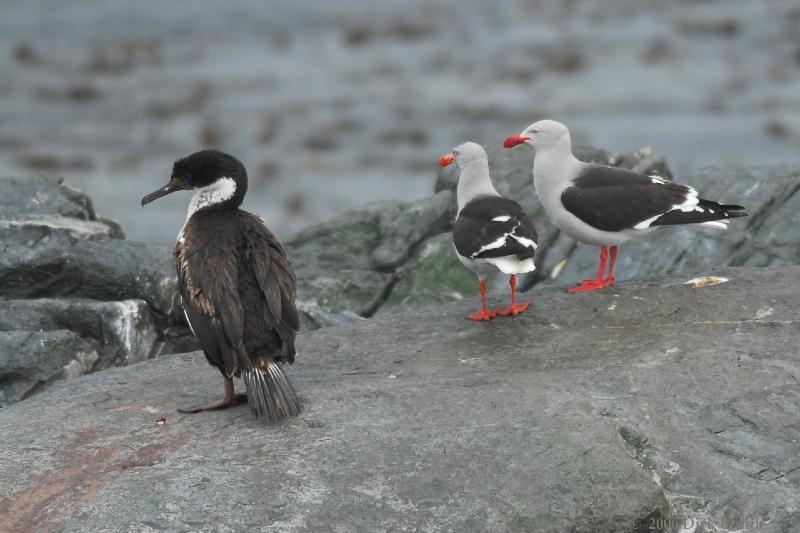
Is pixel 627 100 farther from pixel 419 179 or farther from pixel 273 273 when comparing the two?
pixel 273 273

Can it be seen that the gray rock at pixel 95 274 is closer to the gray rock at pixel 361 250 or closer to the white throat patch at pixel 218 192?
the gray rock at pixel 361 250

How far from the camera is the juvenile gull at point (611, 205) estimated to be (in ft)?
28.1

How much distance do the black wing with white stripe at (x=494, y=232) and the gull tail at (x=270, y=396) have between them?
70.7 inches

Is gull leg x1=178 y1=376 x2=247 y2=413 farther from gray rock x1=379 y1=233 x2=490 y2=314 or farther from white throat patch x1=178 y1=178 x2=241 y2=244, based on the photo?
gray rock x1=379 y1=233 x2=490 y2=314

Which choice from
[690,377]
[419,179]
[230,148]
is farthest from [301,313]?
[230,148]

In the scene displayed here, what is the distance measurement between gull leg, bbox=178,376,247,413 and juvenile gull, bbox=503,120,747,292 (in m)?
2.68

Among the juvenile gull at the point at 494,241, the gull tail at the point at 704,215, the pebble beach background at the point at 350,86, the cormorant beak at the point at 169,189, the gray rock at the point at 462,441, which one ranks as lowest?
the pebble beach background at the point at 350,86

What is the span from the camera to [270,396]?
6488 mm

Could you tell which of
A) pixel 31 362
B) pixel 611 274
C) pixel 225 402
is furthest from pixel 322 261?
pixel 225 402

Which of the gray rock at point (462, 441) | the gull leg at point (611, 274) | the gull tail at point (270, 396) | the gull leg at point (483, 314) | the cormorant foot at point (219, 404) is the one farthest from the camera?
the gull leg at point (611, 274)

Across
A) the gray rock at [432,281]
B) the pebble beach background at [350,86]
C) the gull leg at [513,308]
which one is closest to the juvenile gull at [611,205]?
the gull leg at [513,308]

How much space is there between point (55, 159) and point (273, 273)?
13.0 meters

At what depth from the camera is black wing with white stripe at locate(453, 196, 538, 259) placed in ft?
25.7

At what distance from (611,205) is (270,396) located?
3.10 m
